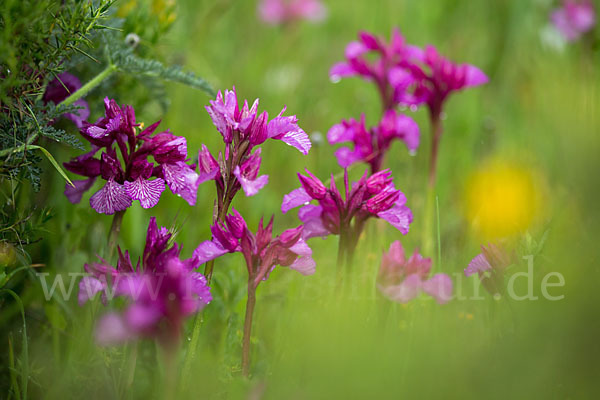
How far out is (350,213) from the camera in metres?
1.33

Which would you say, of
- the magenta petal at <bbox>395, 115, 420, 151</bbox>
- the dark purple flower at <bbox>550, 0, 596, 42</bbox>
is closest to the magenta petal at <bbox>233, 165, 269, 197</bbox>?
the magenta petal at <bbox>395, 115, 420, 151</bbox>

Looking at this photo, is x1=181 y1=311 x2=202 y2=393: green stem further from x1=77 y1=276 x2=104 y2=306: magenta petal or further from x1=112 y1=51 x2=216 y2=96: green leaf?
x1=112 y1=51 x2=216 y2=96: green leaf

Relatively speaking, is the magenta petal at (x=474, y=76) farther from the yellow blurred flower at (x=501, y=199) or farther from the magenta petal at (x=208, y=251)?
the magenta petal at (x=208, y=251)

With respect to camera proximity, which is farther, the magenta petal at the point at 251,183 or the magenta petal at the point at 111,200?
the magenta petal at the point at 111,200

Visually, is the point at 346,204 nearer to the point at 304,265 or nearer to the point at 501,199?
the point at 304,265

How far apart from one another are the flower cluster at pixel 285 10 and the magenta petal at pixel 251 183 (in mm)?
3464

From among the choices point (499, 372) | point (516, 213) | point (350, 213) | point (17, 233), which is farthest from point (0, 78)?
point (516, 213)

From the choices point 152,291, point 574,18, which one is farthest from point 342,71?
point 574,18

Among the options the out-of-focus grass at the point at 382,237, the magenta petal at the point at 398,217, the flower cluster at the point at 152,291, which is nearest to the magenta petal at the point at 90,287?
the flower cluster at the point at 152,291

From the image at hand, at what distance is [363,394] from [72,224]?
1347 mm

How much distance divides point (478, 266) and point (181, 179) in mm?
650

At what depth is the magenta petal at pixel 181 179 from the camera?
1.23 meters

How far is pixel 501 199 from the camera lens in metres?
1.91

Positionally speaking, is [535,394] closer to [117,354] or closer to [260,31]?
[117,354]
